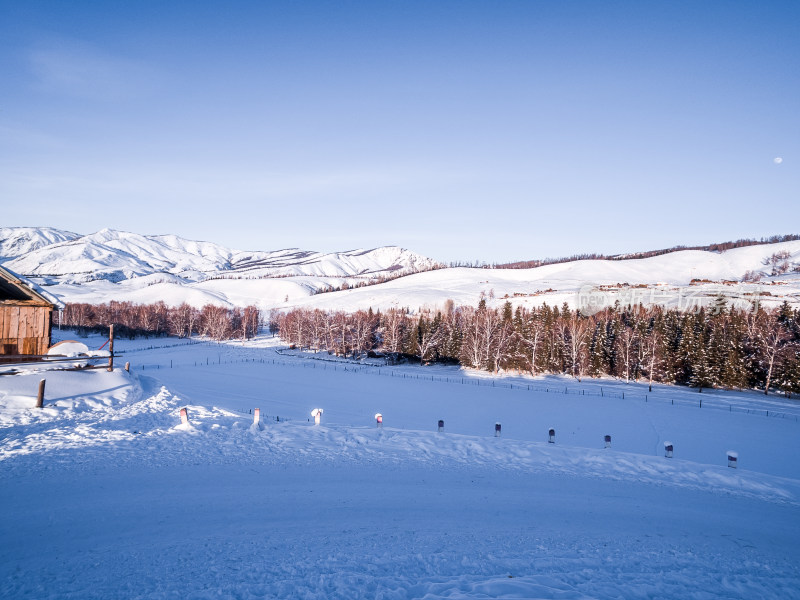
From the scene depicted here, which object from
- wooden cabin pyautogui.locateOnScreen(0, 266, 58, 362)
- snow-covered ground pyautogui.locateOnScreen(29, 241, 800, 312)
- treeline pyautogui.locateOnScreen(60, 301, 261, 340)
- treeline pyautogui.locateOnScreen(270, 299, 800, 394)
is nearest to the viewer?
wooden cabin pyautogui.locateOnScreen(0, 266, 58, 362)

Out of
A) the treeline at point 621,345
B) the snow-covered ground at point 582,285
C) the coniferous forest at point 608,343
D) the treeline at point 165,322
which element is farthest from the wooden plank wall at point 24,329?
the snow-covered ground at point 582,285

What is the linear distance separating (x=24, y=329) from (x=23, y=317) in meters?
0.58

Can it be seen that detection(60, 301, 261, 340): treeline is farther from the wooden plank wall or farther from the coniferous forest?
the wooden plank wall

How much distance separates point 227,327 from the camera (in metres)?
115

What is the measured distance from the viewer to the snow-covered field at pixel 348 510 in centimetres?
740

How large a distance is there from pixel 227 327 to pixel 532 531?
115702 millimetres

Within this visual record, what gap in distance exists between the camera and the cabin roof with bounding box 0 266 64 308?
20.4m

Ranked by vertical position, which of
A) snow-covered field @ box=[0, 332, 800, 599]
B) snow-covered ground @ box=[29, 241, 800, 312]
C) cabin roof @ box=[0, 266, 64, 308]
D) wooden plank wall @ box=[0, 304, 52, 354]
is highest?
snow-covered ground @ box=[29, 241, 800, 312]

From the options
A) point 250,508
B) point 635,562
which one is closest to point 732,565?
point 635,562

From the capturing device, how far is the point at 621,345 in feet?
190

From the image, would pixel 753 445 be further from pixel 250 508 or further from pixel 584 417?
pixel 250 508

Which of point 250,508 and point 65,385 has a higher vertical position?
point 65,385

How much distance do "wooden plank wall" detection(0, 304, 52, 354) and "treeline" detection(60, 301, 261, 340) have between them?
3515 inches

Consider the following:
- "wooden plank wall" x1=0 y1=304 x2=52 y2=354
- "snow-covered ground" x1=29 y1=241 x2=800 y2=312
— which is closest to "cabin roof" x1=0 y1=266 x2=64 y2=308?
"wooden plank wall" x1=0 y1=304 x2=52 y2=354
